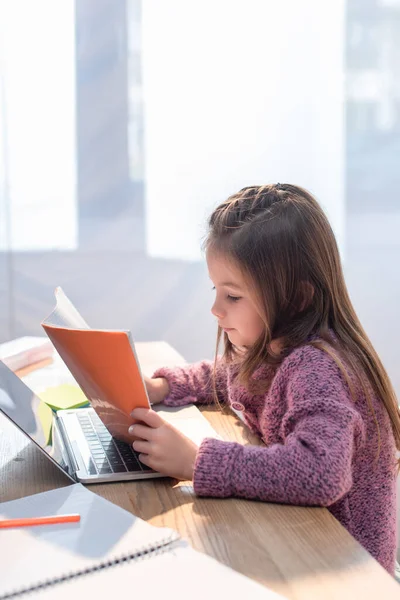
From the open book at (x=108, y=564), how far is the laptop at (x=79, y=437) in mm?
124

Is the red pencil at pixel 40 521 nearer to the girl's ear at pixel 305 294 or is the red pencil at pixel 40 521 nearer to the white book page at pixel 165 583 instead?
the white book page at pixel 165 583

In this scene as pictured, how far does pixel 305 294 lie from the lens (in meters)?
0.97

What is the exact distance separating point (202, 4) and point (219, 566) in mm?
2410

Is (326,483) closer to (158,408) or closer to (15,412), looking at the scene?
(15,412)

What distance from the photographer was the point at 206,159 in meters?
2.70

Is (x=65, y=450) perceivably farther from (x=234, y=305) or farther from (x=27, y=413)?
(x=234, y=305)

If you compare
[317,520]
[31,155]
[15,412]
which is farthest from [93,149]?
[317,520]

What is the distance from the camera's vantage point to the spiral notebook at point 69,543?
1.83ft

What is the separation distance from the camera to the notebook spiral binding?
54 cm

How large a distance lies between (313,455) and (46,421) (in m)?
0.36

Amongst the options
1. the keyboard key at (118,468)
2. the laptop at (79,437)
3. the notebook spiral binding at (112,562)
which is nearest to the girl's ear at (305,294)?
the laptop at (79,437)

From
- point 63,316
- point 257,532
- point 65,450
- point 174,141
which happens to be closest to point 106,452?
point 65,450

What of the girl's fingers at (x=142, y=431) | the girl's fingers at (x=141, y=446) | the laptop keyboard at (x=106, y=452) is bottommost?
the laptop keyboard at (x=106, y=452)

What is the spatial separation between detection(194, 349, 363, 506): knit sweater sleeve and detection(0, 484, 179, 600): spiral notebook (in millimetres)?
121
